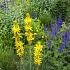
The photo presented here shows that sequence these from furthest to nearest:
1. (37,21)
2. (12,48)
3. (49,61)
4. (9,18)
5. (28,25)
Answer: (37,21), (9,18), (12,48), (49,61), (28,25)

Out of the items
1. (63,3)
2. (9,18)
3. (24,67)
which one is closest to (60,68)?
(24,67)

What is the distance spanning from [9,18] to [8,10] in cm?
41

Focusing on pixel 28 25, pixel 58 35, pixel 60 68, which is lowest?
pixel 60 68

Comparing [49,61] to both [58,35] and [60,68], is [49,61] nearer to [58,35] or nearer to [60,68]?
[60,68]

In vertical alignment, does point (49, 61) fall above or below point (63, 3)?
below

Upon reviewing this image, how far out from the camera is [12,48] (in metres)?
5.83

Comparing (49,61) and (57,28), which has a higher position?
(57,28)

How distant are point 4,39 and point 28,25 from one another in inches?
68.2

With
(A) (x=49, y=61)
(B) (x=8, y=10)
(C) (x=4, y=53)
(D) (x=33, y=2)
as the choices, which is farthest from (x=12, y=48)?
(D) (x=33, y=2)

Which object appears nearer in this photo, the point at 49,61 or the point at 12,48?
the point at 49,61

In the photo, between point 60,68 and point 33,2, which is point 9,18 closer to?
point 33,2

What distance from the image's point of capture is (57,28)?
20.0 feet

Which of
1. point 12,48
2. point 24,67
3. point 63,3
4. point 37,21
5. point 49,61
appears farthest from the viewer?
point 63,3

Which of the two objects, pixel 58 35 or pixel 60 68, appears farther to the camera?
pixel 58 35
